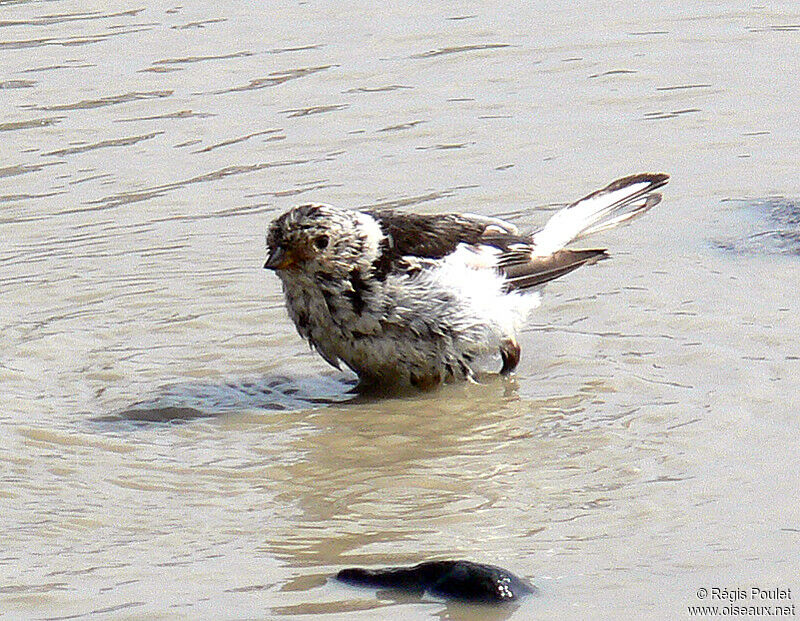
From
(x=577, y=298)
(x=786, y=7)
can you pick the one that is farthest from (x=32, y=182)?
(x=786, y=7)

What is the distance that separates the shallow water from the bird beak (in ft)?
1.70

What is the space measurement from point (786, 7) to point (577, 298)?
5120mm

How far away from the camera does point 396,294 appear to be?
21.3 feet

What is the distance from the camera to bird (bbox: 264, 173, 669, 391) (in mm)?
6527

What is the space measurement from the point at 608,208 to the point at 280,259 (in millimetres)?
1863

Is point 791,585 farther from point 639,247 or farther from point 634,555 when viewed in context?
point 639,247

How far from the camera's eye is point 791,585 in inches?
175

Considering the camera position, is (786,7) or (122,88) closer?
(122,88)

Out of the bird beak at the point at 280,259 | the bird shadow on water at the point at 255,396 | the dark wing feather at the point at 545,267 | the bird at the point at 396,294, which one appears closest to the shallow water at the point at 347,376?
the bird shadow on water at the point at 255,396

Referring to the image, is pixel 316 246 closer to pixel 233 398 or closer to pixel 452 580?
pixel 233 398

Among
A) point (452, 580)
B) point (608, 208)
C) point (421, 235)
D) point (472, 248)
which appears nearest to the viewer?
point (452, 580)

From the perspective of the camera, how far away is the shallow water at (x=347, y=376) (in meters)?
4.85

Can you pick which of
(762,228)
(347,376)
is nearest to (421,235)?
(347,376)

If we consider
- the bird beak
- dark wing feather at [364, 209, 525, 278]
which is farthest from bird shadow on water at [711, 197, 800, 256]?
the bird beak
